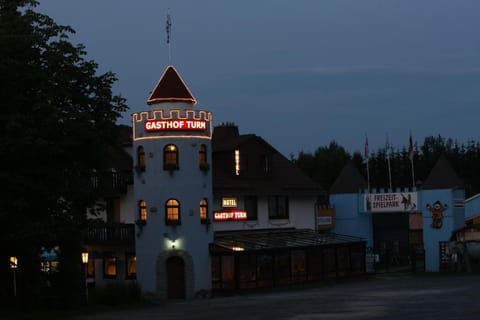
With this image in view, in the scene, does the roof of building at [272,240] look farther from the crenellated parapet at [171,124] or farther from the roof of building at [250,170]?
the crenellated parapet at [171,124]

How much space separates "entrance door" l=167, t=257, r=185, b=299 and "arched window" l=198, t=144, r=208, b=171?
5.09 meters

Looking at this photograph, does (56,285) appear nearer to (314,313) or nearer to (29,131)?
(29,131)

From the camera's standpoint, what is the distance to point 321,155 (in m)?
124

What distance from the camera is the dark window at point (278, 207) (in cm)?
5394

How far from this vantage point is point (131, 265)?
50438 mm

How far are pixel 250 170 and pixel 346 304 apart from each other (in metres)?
18.0

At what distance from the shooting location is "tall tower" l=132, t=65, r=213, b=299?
1826 inches

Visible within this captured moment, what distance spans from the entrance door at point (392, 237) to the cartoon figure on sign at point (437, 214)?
975cm

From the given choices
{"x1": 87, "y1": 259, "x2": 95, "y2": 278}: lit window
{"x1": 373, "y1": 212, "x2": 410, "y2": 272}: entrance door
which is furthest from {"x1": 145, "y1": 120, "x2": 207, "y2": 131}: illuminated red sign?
{"x1": 373, "y1": 212, "x2": 410, "y2": 272}: entrance door

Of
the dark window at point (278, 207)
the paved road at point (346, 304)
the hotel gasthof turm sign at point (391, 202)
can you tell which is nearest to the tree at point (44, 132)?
the paved road at point (346, 304)

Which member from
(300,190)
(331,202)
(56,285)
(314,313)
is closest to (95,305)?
(56,285)

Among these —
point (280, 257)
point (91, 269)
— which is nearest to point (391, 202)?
point (280, 257)

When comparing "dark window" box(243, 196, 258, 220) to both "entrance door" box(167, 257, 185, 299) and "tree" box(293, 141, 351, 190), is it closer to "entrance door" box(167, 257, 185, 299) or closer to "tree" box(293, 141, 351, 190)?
"entrance door" box(167, 257, 185, 299)

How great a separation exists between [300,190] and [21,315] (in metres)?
23.7
